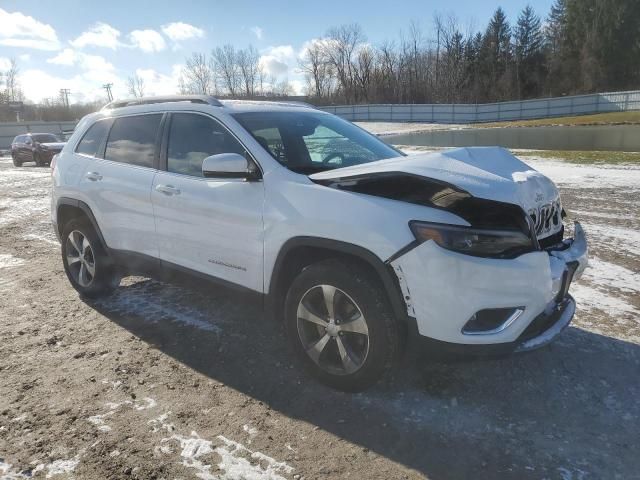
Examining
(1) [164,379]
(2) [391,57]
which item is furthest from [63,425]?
(2) [391,57]

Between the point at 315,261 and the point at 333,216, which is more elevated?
the point at 333,216

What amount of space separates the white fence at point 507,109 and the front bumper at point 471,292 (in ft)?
168

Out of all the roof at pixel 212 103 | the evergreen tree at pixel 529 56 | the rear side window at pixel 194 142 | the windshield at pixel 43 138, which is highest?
the evergreen tree at pixel 529 56

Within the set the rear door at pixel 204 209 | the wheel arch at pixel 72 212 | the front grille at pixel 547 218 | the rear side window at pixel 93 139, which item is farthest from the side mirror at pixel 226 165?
the rear side window at pixel 93 139

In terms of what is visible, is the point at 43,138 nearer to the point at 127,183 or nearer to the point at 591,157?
the point at 127,183

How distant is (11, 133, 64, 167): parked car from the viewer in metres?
22.9

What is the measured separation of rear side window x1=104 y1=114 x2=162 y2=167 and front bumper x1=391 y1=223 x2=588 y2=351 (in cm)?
256

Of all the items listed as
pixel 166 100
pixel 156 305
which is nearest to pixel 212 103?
pixel 166 100

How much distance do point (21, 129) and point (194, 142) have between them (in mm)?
53730

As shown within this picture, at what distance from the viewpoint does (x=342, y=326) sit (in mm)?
3031

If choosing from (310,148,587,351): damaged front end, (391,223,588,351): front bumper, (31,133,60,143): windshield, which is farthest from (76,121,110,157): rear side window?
(31,133,60,143): windshield

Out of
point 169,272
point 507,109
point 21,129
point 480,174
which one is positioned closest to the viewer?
point 480,174

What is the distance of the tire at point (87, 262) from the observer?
15.5 ft

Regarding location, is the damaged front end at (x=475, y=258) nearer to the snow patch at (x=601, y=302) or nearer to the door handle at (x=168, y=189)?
the door handle at (x=168, y=189)
